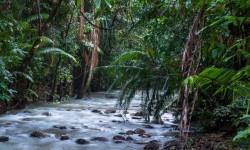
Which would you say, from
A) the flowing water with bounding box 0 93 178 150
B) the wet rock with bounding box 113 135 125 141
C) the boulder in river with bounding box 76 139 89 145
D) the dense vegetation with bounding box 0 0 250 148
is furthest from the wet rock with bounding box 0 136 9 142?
the wet rock with bounding box 113 135 125 141

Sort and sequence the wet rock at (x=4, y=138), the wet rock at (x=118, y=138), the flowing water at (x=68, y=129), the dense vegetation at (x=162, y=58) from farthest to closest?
the wet rock at (x=118, y=138)
the wet rock at (x=4, y=138)
the flowing water at (x=68, y=129)
the dense vegetation at (x=162, y=58)

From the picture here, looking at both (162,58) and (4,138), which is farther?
(162,58)

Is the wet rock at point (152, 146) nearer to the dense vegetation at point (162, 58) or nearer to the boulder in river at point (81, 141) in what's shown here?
the dense vegetation at point (162, 58)

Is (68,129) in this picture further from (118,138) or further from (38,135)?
(118,138)

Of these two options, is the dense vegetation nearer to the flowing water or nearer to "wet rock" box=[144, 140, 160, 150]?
the flowing water

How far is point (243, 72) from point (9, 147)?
4.00 meters

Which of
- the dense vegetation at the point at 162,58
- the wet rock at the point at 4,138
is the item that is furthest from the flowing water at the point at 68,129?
the dense vegetation at the point at 162,58

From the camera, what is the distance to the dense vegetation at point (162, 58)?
67.9 inches

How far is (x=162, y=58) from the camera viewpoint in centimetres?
588

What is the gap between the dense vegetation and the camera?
67.9 inches

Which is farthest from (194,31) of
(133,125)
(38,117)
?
(38,117)

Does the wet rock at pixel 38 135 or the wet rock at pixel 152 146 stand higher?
the wet rock at pixel 38 135

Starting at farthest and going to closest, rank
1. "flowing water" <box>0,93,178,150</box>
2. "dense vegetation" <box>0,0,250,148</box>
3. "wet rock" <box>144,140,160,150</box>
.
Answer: "flowing water" <box>0,93,178,150</box>, "wet rock" <box>144,140,160,150</box>, "dense vegetation" <box>0,0,250,148</box>

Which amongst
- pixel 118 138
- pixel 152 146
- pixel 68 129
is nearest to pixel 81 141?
pixel 118 138
